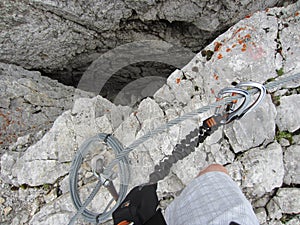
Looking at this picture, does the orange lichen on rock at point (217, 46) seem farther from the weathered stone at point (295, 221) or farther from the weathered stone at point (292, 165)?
the weathered stone at point (295, 221)

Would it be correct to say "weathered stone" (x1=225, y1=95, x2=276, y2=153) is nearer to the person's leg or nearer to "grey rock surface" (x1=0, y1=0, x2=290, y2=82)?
the person's leg

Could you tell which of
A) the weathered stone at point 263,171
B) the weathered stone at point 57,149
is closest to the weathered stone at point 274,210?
the weathered stone at point 263,171

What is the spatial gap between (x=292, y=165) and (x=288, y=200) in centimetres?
33

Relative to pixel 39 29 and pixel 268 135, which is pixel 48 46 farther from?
pixel 268 135

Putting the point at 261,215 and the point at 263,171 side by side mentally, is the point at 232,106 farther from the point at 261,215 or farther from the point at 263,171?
the point at 261,215

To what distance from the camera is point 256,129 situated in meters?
2.31

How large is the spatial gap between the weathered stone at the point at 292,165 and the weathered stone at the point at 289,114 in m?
0.20

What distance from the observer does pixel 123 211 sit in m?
1.37

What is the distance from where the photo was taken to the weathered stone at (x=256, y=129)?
7.55 ft

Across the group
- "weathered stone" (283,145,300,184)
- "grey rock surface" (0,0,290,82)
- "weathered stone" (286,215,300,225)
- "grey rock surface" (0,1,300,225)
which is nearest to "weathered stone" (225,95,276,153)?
"grey rock surface" (0,1,300,225)

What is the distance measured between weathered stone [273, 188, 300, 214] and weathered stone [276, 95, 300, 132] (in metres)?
0.58

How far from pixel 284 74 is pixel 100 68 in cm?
313

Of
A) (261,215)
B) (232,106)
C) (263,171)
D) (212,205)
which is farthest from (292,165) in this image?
(212,205)

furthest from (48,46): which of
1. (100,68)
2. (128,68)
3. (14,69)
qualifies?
(128,68)
